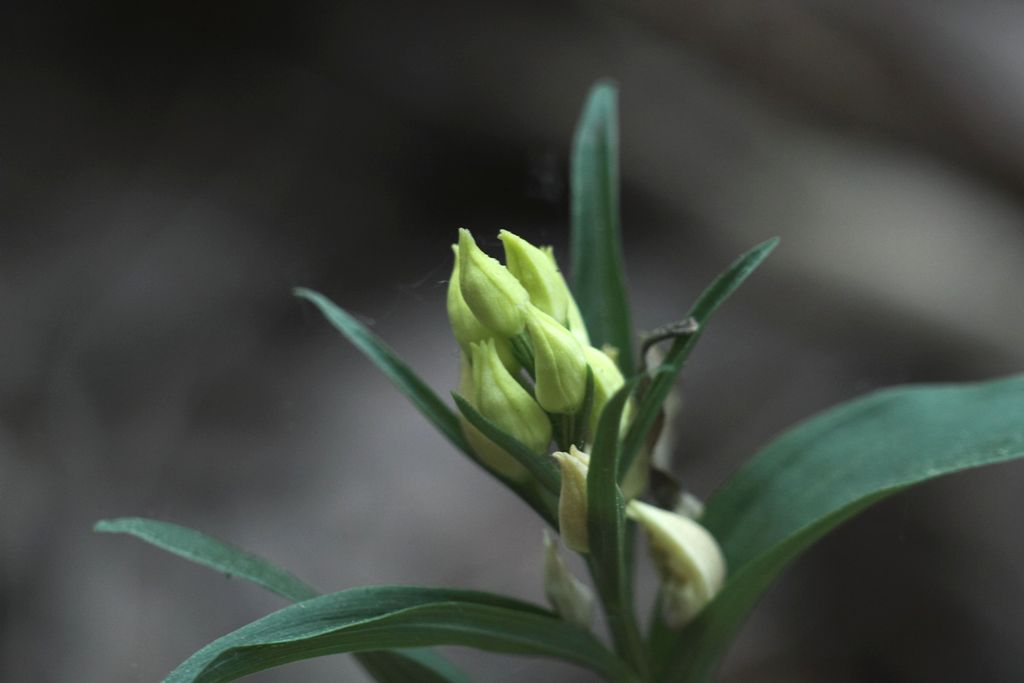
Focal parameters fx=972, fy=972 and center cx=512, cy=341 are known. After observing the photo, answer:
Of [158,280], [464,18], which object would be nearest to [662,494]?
[158,280]

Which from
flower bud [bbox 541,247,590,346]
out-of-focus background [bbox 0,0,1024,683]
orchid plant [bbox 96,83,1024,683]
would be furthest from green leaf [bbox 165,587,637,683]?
out-of-focus background [bbox 0,0,1024,683]

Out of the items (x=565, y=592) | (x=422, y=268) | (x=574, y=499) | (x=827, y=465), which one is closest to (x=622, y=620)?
(x=565, y=592)

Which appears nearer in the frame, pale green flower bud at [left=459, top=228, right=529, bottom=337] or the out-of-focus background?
pale green flower bud at [left=459, top=228, right=529, bottom=337]

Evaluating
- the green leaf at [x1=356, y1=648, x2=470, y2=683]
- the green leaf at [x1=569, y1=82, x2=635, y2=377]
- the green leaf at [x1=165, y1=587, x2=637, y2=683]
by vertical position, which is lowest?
the green leaf at [x1=356, y1=648, x2=470, y2=683]

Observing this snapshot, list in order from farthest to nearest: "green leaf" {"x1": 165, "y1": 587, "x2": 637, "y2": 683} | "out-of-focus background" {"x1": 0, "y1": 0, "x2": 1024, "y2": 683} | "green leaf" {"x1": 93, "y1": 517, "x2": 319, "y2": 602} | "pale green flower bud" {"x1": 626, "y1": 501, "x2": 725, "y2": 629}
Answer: "out-of-focus background" {"x1": 0, "y1": 0, "x2": 1024, "y2": 683}
"pale green flower bud" {"x1": 626, "y1": 501, "x2": 725, "y2": 629}
"green leaf" {"x1": 93, "y1": 517, "x2": 319, "y2": 602}
"green leaf" {"x1": 165, "y1": 587, "x2": 637, "y2": 683}

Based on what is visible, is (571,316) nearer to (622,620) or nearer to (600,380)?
(600,380)

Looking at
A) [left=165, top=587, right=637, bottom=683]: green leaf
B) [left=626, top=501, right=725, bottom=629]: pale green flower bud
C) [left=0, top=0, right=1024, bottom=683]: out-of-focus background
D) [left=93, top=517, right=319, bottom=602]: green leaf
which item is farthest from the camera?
[left=0, top=0, right=1024, bottom=683]: out-of-focus background

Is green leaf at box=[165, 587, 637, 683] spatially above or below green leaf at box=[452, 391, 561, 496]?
below

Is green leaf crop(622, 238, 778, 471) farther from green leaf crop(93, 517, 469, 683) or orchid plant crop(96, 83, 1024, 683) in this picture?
green leaf crop(93, 517, 469, 683)

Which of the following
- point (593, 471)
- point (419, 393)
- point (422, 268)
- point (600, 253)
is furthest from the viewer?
point (422, 268)
